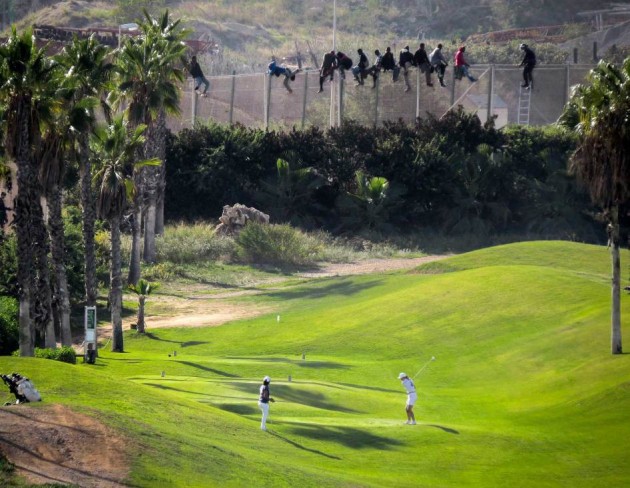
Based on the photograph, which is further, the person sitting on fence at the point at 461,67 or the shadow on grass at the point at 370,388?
the person sitting on fence at the point at 461,67

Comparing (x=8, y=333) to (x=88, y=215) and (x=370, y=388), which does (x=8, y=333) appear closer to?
(x=88, y=215)

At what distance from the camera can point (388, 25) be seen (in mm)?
168750

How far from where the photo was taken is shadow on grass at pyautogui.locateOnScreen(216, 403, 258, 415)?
121 ft

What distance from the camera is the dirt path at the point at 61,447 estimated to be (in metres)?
23.6

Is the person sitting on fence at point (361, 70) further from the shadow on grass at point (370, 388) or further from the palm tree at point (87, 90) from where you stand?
the shadow on grass at point (370, 388)

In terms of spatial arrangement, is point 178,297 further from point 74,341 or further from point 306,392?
point 306,392

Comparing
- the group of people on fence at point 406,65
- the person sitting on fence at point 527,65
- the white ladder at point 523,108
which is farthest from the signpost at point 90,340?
the white ladder at point 523,108

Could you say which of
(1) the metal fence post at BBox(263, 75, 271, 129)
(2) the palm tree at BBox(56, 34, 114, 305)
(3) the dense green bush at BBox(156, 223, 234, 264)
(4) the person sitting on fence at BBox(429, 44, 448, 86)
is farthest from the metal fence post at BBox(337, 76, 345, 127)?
(2) the palm tree at BBox(56, 34, 114, 305)

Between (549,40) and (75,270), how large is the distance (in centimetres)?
9995

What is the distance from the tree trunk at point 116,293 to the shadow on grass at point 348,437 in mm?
19876

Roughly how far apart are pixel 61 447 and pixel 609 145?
2568 cm

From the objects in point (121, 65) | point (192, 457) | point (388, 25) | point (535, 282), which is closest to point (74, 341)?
point (121, 65)

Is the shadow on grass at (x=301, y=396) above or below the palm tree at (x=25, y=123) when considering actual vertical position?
below

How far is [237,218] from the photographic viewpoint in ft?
260
